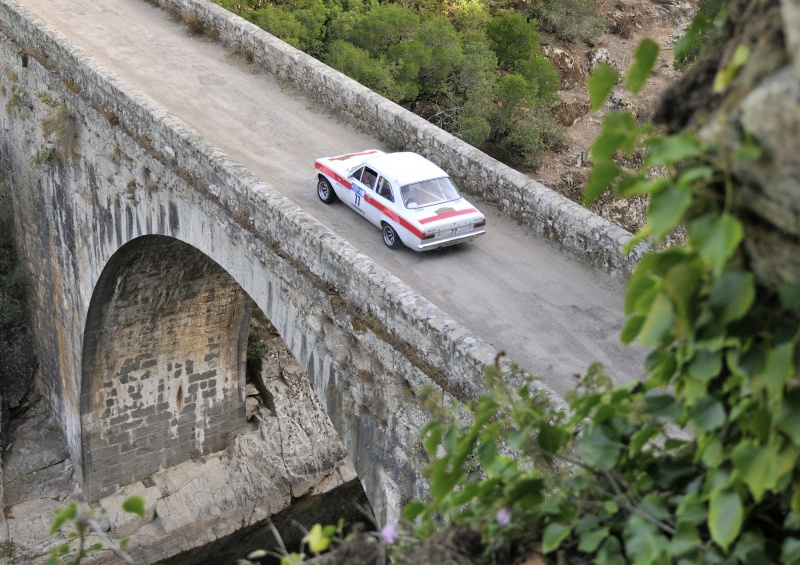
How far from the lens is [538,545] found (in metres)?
3.86

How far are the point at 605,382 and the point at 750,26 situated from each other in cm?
160

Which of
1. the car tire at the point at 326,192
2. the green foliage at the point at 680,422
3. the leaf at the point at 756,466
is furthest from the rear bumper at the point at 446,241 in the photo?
the leaf at the point at 756,466


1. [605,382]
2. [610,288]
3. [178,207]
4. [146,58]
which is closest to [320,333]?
[610,288]

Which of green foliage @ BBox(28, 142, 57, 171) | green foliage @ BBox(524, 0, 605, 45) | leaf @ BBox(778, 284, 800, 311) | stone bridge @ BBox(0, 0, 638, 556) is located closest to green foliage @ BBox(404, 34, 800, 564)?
leaf @ BBox(778, 284, 800, 311)

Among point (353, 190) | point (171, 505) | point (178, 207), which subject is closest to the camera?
point (353, 190)

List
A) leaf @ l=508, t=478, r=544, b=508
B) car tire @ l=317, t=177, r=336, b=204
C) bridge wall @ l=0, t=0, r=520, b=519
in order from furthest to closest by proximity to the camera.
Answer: car tire @ l=317, t=177, r=336, b=204, bridge wall @ l=0, t=0, r=520, b=519, leaf @ l=508, t=478, r=544, b=508

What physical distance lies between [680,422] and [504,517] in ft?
2.64

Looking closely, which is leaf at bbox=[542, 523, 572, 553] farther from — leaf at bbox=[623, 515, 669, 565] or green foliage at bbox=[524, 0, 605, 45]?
green foliage at bbox=[524, 0, 605, 45]

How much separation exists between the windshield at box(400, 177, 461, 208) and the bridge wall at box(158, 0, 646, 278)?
106 centimetres

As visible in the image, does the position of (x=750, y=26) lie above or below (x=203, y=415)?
above

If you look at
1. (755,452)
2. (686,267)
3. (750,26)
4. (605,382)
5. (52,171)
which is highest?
(750,26)

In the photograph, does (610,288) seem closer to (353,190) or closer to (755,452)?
(353,190)

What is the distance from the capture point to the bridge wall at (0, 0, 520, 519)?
8.81 m

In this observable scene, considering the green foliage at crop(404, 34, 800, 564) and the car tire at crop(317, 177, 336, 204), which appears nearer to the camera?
the green foliage at crop(404, 34, 800, 564)
